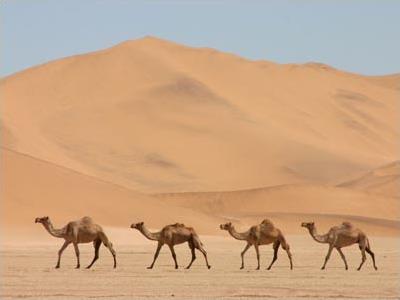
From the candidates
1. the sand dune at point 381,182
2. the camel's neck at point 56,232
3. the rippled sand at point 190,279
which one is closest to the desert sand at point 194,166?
the rippled sand at point 190,279

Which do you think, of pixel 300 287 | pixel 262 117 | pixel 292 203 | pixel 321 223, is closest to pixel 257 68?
pixel 262 117

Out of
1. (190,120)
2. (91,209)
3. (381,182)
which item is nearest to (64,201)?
(91,209)

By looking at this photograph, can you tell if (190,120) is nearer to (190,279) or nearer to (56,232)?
→ (56,232)

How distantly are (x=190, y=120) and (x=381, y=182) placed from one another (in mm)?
23638

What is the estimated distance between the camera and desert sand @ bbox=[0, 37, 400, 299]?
85.1ft

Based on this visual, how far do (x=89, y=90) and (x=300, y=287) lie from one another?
97771 millimetres

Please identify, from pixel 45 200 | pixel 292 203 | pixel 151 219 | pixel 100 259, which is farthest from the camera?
pixel 292 203

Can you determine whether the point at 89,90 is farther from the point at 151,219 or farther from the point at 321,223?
the point at 151,219

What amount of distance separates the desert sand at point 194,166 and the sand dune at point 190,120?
0.78 feet

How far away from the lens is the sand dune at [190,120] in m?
100

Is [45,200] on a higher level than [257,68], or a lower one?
lower

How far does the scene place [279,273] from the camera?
2712 cm

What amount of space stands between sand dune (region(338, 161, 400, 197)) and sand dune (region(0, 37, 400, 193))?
4.97 meters

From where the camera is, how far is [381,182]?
94812mm
